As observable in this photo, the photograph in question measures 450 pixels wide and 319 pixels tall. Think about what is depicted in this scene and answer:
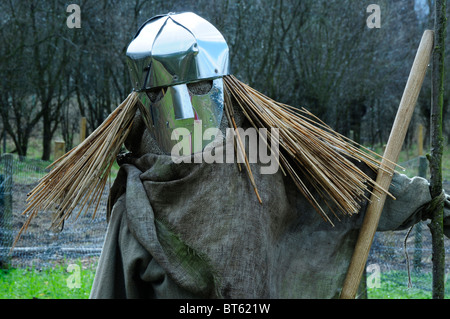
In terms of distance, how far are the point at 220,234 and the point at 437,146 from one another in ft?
2.94

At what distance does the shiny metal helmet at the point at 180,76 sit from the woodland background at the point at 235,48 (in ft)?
26.9

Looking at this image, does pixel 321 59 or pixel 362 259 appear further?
pixel 321 59

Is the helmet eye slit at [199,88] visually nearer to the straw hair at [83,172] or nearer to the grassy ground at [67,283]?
the straw hair at [83,172]

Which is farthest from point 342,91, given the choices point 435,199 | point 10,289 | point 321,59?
point 435,199

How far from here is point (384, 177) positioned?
6.08ft

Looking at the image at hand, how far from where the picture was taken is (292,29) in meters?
10.8

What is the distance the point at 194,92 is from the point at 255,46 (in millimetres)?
9136

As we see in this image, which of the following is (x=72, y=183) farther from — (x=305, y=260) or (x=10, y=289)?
(x=10, y=289)

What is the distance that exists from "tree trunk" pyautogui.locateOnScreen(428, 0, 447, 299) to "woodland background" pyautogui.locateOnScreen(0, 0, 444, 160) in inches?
322

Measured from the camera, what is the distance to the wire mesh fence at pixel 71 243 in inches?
181

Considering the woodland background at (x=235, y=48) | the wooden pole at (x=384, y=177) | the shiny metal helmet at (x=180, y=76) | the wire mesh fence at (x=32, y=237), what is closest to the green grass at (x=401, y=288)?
the wire mesh fence at (x=32, y=237)

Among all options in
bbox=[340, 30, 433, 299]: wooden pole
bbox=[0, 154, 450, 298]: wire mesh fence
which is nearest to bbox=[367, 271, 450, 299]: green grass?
bbox=[0, 154, 450, 298]: wire mesh fence

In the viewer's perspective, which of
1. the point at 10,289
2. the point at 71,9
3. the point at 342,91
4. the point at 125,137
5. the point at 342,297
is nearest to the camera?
the point at 342,297
